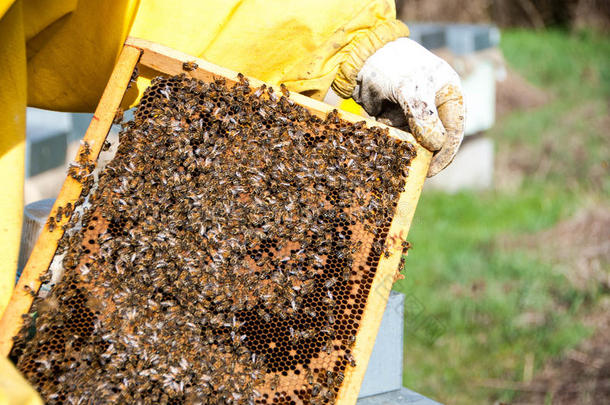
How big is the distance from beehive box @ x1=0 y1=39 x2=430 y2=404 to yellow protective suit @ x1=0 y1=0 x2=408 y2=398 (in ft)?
0.66

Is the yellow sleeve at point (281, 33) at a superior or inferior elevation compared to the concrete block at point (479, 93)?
superior

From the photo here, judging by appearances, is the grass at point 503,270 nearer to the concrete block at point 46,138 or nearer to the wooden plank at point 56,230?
the wooden plank at point 56,230

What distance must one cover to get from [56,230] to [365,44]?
146 centimetres

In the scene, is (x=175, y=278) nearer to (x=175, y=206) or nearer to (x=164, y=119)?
(x=175, y=206)

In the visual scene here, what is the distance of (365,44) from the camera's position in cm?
261

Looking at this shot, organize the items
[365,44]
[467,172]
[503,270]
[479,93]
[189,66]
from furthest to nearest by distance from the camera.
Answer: [467,172] → [479,93] → [503,270] → [365,44] → [189,66]

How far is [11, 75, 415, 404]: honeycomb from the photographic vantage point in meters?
2.06

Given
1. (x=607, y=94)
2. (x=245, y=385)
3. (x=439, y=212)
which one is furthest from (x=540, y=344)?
(x=607, y=94)

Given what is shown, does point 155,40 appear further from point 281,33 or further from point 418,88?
point 418,88

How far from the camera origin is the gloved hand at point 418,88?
8.16 feet

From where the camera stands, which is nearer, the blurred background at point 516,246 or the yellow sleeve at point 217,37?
the yellow sleeve at point 217,37

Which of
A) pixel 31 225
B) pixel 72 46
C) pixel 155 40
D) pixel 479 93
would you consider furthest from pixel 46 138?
pixel 479 93

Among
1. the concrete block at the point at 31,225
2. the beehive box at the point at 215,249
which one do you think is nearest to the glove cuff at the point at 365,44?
the beehive box at the point at 215,249

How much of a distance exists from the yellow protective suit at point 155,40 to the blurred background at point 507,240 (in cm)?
263
